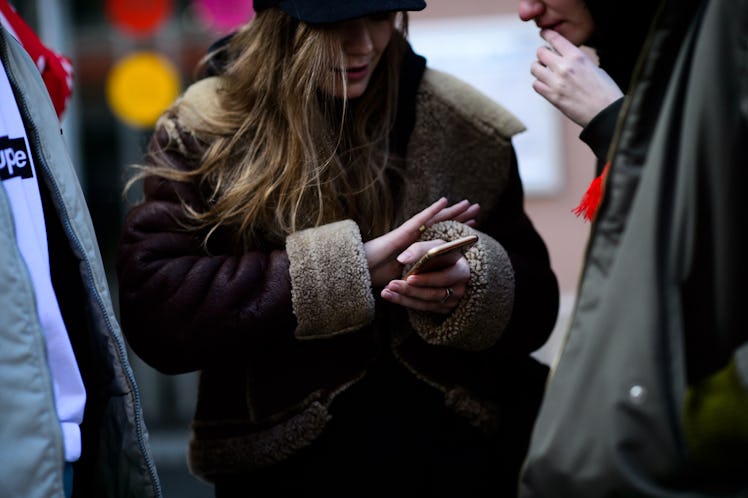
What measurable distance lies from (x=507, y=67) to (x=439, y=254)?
137 inches

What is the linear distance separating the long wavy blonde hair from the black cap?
5 centimetres

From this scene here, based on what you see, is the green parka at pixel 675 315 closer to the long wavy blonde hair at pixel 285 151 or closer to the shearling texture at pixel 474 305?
the shearling texture at pixel 474 305

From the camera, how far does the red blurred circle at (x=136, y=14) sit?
590 cm

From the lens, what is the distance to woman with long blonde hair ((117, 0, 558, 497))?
6.63ft

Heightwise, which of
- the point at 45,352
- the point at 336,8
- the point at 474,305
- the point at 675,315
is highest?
the point at 336,8

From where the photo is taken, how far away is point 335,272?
2.01 m

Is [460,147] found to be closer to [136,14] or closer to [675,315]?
[675,315]

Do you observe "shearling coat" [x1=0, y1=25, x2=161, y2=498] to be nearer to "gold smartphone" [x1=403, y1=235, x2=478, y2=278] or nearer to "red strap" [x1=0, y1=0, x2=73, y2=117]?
"red strap" [x1=0, y1=0, x2=73, y2=117]

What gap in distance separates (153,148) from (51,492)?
82 centimetres

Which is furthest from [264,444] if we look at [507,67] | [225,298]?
[507,67]

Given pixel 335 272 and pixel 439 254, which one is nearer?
pixel 439 254

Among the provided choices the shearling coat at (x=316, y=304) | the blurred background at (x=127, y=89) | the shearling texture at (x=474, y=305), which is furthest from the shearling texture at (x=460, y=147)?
the blurred background at (x=127, y=89)

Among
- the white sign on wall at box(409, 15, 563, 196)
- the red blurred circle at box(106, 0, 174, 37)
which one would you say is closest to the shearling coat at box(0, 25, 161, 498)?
the white sign on wall at box(409, 15, 563, 196)

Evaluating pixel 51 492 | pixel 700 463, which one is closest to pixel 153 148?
pixel 51 492
